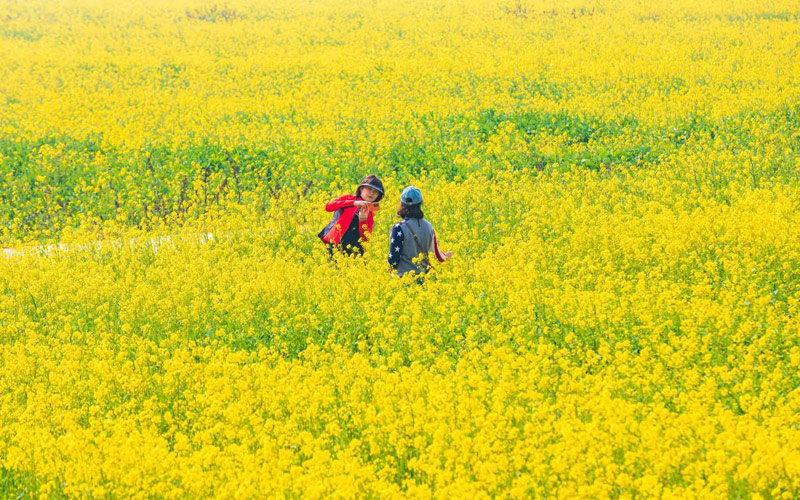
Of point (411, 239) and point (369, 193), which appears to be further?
point (369, 193)

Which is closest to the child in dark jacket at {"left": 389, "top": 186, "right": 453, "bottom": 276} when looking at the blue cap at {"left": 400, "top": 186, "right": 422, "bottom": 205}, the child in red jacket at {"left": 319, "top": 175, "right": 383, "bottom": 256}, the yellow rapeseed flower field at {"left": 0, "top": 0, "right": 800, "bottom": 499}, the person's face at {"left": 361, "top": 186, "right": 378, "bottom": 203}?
the blue cap at {"left": 400, "top": 186, "right": 422, "bottom": 205}

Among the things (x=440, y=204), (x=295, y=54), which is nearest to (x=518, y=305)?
(x=440, y=204)

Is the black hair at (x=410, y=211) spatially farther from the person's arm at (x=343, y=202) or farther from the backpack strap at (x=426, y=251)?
the person's arm at (x=343, y=202)

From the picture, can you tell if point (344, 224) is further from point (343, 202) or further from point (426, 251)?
point (426, 251)

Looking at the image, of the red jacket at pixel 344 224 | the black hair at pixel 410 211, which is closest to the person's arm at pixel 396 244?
the black hair at pixel 410 211

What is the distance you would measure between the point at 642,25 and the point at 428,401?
26.4 meters

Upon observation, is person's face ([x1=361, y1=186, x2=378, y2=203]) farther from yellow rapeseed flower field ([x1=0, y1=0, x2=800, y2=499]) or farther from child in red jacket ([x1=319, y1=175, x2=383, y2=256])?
yellow rapeseed flower field ([x1=0, y1=0, x2=800, y2=499])

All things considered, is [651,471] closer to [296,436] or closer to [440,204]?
[296,436]

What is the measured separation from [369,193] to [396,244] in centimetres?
87

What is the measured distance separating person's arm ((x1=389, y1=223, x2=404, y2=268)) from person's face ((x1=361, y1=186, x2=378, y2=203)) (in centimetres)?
72

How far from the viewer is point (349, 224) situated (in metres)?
9.27

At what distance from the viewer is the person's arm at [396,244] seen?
8.18m

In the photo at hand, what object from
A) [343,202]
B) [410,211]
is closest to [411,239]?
[410,211]

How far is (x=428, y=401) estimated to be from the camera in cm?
564
